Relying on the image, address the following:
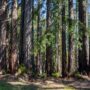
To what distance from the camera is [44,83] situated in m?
16.9

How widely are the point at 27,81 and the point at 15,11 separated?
5314 mm

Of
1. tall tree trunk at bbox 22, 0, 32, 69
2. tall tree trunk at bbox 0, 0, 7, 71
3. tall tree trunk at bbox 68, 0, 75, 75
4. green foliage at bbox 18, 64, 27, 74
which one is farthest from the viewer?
tall tree trunk at bbox 0, 0, 7, 71

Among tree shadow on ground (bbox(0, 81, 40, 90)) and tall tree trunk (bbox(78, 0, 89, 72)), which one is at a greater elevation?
tall tree trunk (bbox(78, 0, 89, 72))

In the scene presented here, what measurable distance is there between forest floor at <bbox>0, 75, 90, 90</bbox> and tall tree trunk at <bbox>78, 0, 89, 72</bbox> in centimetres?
140

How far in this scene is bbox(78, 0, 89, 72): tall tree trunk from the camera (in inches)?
780

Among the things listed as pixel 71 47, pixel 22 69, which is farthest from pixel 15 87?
pixel 71 47

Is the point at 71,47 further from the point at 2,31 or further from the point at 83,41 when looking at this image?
the point at 2,31

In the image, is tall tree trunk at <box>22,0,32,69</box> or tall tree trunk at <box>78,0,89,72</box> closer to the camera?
tall tree trunk at <box>22,0,32,69</box>

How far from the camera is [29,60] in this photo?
18781 millimetres

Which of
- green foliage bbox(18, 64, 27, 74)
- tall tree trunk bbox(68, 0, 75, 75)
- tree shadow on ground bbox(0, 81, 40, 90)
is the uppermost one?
tall tree trunk bbox(68, 0, 75, 75)

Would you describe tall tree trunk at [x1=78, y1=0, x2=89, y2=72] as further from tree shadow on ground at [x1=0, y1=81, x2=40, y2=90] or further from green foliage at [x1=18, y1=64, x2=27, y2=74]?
tree shadow on ground at [x1=0, y1=81, x2=40, y2=90]

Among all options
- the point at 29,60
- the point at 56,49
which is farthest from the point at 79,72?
the point at 56,49

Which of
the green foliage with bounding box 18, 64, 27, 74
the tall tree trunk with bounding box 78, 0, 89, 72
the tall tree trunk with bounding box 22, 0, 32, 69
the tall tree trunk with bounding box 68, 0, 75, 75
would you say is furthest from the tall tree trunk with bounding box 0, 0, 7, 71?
the tall tree trunk with bounding box 78, 0, 89, 72

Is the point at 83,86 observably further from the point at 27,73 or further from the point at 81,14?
the point at 81,14
